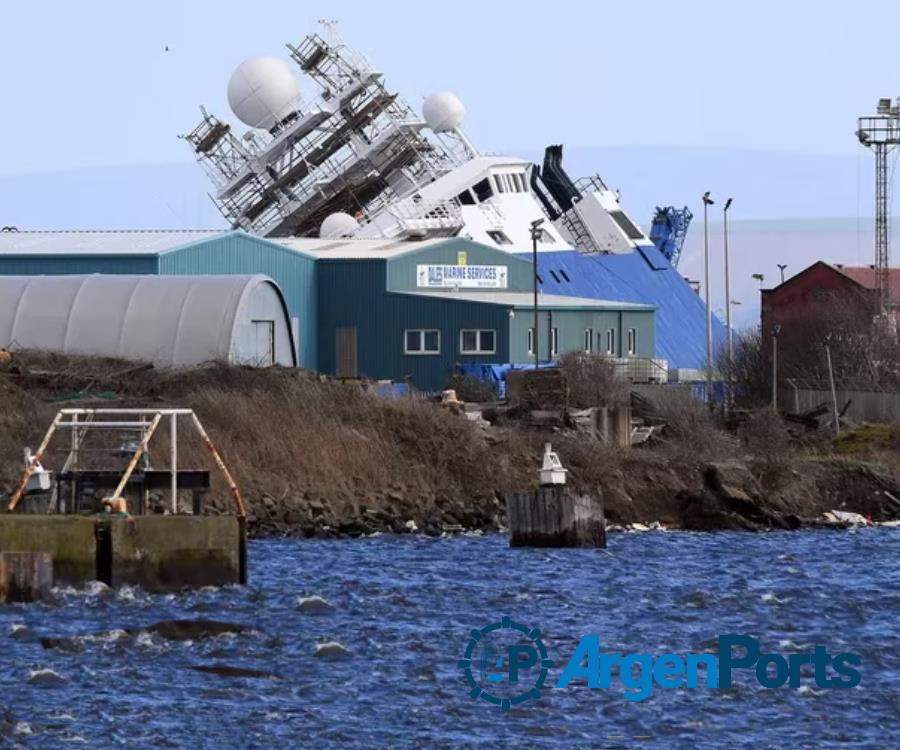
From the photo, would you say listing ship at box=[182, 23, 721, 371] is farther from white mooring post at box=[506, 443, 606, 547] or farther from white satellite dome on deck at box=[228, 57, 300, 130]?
white mooring post at box=[506, 443, 606, 547]

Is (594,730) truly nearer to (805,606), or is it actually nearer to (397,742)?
(397,742)

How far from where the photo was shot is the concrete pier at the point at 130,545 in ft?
97.2

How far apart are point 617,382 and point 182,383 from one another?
1301 centimetres

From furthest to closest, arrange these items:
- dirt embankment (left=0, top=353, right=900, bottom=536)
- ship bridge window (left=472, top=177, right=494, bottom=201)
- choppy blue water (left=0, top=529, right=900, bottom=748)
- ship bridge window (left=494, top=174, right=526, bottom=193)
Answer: ship bridge window (left=494, top=174, right=526, bottom=193) → ship bridge window (left=472, top=177, right=494, bottom=201) → dirt embankment (left=0, top=353, right=900, bottom=536) → choppy blue water (left=0, top=529, right=900, bottom=748)

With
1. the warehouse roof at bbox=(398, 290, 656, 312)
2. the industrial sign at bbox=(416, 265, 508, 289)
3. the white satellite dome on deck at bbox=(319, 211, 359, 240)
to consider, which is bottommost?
the warehouse roof at bbox=(398, 290, 656, 312)

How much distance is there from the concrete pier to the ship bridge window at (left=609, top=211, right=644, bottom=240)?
2264 inches

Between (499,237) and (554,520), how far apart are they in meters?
39.6

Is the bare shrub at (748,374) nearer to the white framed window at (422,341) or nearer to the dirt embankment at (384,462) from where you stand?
the white framed window at (422,341)

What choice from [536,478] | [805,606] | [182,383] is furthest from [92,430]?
[805,606]

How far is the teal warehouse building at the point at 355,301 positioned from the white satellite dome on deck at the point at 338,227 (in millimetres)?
10662

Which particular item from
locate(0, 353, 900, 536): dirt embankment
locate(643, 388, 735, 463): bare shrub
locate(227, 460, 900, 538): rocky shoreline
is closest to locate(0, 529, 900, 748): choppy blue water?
locate(227, 460, 900, 538): rocky shoreline

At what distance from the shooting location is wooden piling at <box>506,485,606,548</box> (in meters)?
39.3

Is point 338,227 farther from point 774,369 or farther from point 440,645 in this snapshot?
point 440,645

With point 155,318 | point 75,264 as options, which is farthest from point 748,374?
point 155,318
